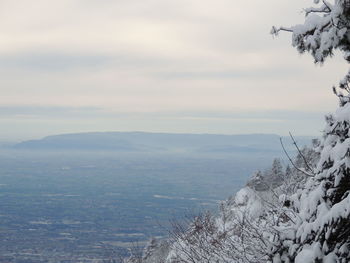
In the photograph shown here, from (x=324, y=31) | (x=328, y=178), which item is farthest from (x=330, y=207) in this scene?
(x=324, y=31)

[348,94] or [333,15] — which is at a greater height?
[333,15]

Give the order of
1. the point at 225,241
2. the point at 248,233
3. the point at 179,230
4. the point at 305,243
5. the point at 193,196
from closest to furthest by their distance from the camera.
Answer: the point at 305,243 → the point at 248,233 → the point at 225,241 → the point at 179,230 → the point at 193,196

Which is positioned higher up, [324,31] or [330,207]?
[324,31]

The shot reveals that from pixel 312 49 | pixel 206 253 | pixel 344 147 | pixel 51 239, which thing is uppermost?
pixel 312 49

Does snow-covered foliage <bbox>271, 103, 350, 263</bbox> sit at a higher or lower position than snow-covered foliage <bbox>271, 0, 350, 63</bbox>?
lower

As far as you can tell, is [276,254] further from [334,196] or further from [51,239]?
[51,239]

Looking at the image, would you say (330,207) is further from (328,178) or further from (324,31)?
(324,31)

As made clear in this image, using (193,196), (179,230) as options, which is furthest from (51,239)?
(179,230)

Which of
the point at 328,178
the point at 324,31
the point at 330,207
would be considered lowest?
the point at 330,207
